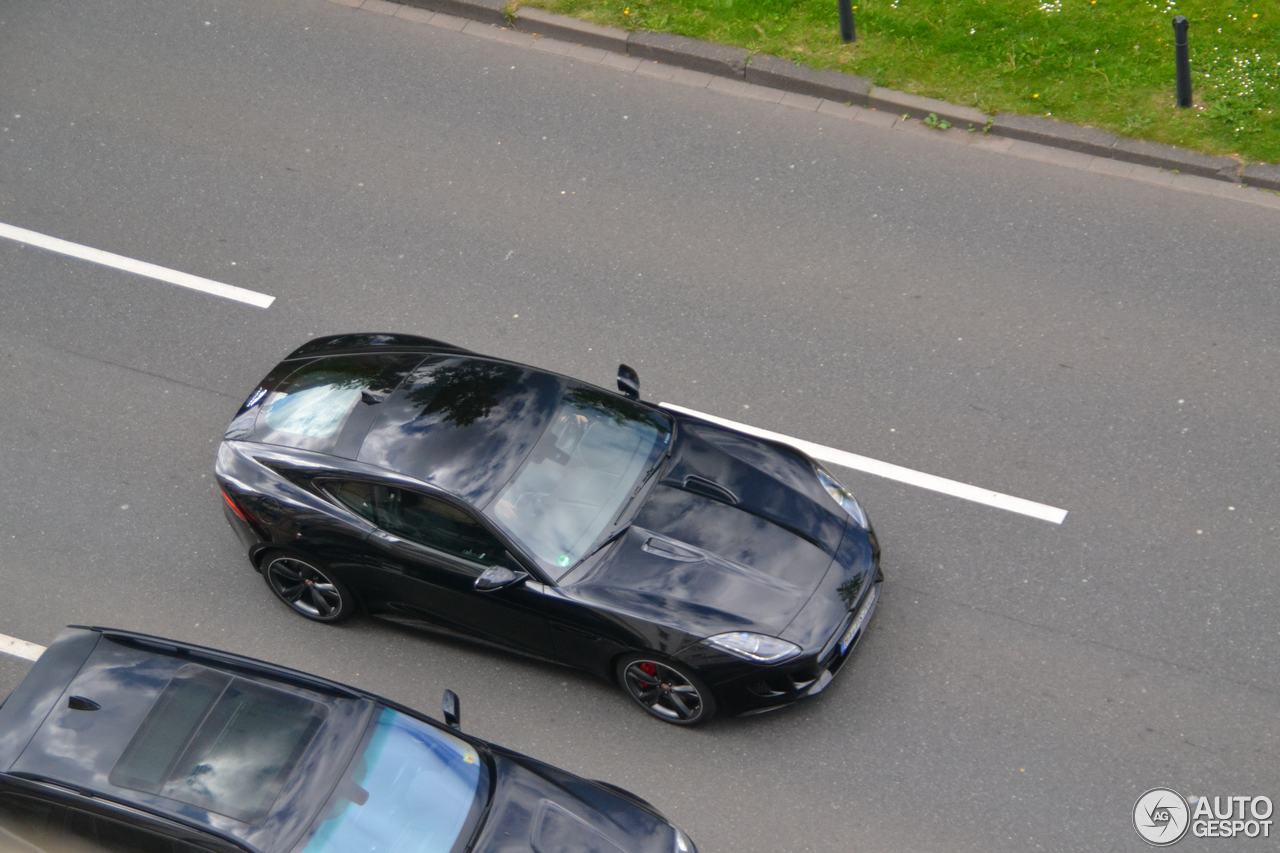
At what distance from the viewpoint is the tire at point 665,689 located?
24.7ft

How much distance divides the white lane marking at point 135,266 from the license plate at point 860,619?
197 inches

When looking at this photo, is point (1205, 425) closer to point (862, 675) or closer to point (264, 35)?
point (862, 675)

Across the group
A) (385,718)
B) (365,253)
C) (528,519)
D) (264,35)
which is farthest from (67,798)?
(264,35)

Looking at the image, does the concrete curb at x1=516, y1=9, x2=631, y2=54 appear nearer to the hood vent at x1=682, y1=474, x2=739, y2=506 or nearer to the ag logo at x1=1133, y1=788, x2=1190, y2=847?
the hood vent at x1=682, y1=474, x2=739, y2=506

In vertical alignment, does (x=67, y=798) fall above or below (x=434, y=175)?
below

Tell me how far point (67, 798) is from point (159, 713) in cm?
55

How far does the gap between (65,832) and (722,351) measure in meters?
5.08

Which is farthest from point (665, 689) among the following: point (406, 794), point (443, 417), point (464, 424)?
point (443, 417)

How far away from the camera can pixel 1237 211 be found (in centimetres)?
1038

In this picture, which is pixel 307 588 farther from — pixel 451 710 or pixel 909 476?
pixel 909 476

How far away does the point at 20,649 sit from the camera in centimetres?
847

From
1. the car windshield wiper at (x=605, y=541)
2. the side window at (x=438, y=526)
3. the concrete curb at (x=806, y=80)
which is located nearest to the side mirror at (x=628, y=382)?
the car windshield wiper at (x=605, y=541)

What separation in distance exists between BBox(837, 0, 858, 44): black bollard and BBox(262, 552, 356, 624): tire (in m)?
6.47

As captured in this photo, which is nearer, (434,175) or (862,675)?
(862,675)
